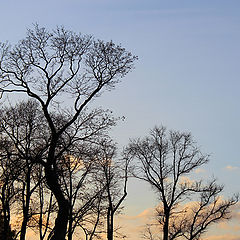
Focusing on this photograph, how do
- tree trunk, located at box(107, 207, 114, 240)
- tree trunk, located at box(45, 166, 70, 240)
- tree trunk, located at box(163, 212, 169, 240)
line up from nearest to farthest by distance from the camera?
tree trunk, located at box(45, 166, 70, 240), tree trunk, located at box(163, 212, 169, 240), tree trunk, located at box(107, 207, 114, 240)

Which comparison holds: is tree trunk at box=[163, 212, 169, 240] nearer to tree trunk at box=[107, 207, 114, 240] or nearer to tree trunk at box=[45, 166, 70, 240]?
tree trunk at box=[107, 207, 114, 240]

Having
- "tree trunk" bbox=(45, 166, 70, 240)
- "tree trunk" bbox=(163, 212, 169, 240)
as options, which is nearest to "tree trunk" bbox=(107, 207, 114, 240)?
"tree trunk" bbox=(163, 212, 169, 240)

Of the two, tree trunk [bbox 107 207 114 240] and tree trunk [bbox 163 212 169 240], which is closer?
tree trunk [bbox 163 212 169 240]

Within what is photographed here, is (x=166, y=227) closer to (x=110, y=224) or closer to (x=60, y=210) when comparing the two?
(x=110, y=224)

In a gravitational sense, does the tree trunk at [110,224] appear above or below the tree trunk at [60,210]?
above

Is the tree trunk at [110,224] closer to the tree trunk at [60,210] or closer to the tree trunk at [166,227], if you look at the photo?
the tree trunk at [166,227]

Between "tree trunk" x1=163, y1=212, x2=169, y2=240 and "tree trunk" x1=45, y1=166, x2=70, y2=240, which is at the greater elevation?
"tree trunk" x1=163, y1=212, x2=169, y2=240

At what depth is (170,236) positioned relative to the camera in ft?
120

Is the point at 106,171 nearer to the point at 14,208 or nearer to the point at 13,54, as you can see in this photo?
the point at 14,208

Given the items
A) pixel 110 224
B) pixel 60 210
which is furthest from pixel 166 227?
pixel 60 210

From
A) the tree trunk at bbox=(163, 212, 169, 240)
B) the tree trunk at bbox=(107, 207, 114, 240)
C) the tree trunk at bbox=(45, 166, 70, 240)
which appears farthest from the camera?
the tree trunk at bbox=(107, 207, 114, 240)

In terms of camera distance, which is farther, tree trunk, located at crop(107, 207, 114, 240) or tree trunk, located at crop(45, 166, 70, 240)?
tree trunk, located at crop(107, 207, 114, 240)

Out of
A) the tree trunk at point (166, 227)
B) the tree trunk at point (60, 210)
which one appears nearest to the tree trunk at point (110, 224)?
the tree trunk at point (166, 227)

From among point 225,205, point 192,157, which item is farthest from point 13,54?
point 225,205
